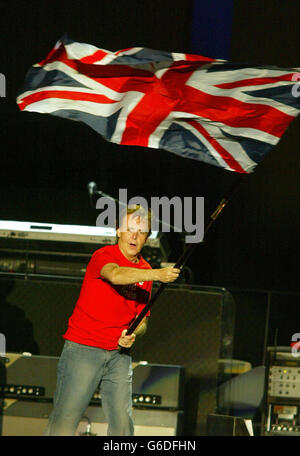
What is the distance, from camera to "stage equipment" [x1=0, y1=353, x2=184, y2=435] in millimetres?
5828

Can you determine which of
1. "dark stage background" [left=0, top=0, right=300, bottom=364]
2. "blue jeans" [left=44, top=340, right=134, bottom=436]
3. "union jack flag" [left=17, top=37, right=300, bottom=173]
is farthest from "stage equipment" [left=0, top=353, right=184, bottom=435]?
"dark stage background" [left=0, top=0, right=300, bottom=364]

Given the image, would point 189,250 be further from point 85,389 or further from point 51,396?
point 51,396

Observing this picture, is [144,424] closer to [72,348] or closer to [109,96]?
[72,348]

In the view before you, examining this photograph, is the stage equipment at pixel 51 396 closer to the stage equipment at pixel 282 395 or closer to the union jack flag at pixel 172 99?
the stage equipment at pixel 282 395

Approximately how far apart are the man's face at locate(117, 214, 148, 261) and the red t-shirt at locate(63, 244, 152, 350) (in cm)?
7

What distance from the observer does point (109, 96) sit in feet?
16.9

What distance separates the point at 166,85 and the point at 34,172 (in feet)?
20.2

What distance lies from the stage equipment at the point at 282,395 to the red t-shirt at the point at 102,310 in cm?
238

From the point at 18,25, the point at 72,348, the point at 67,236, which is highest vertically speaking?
the point at 18,25

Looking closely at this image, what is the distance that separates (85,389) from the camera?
476 cm

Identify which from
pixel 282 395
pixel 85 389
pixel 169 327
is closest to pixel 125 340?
pixel 85 389

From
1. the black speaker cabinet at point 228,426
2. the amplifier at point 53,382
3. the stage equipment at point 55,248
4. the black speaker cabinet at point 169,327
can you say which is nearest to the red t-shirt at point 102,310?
the black speaker cabinet at point 228,426

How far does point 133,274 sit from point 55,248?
2.94 m
